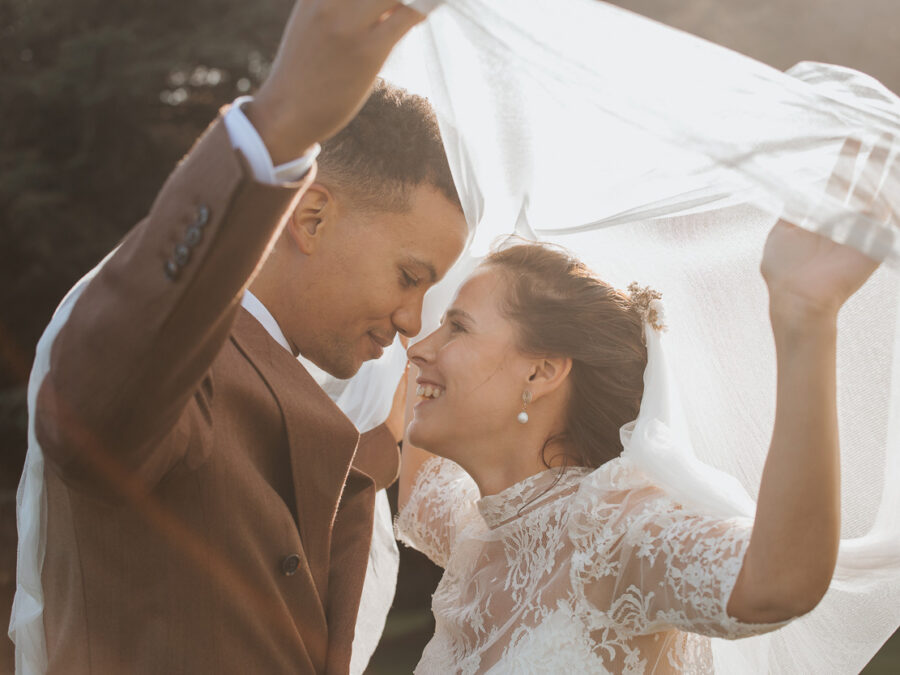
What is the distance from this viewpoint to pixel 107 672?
1690 millimetres

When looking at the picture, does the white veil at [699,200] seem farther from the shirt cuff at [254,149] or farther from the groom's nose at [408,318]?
the shirt cuff at [254,149]

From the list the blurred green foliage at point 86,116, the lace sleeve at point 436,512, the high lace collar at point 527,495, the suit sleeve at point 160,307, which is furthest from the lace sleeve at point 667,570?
the blurred green foliage at point 86,116

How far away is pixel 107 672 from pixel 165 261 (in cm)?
92

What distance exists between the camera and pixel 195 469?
168cm

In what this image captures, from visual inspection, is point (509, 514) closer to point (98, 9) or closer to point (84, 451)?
point (84, 451)

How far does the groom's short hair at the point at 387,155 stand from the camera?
239 centimetres

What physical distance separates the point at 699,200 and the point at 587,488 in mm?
895

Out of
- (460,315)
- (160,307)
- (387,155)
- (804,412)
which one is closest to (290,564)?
(160,307)

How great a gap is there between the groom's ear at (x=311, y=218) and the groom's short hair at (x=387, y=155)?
0.15ft

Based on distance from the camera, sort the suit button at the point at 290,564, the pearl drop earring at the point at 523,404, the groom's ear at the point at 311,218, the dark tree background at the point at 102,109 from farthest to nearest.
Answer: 1. the dark tree background at the point at 102,109
2. the pearl drop earring at the point at 523,404
3. the groom's ear at the point at 311,218
4. the suit button at the point at 290,564

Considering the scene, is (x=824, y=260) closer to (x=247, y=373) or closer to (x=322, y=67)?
(x=322, y=67)

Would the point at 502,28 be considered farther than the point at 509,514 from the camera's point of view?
No

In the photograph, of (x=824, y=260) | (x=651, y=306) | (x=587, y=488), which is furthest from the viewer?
Result: (x=651, y=306)

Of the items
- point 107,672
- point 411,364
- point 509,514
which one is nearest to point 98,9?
point 411,364
